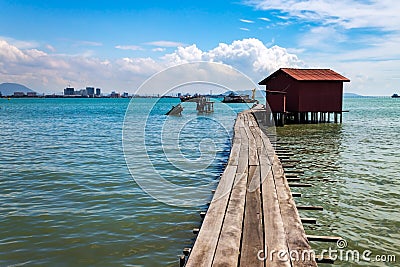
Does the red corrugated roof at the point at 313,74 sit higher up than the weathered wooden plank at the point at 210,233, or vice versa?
the red corrugated roof at the point at 313,74

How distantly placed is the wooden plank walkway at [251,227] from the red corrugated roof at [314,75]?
23.4 meters

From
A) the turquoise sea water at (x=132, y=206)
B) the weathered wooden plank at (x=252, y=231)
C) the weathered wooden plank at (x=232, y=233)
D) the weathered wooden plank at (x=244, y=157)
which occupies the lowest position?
the turquoise sea water at (x=132, y=206)

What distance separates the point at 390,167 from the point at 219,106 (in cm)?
8335

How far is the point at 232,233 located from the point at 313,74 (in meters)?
29.0

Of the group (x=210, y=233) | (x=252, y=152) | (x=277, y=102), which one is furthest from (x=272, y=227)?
(x=277, y=102)

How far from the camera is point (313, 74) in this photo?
31891 mm

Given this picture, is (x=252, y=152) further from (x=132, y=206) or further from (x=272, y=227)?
(x=272, y=227)

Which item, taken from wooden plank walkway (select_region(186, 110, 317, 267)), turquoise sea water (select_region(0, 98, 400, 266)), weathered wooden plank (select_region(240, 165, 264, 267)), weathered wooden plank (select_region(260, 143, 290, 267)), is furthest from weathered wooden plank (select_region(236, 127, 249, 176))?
weathered wooden plank (select_region(240, 165, 264, 267))

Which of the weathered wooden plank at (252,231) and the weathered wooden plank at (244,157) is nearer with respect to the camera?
the weathered wooden plank at (252,231)

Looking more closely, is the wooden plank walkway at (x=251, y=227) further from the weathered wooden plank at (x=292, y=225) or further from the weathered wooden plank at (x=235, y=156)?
the weathered wooden plank at (x=235, y=156)

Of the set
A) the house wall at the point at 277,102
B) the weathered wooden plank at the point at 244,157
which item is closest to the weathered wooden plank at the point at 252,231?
Answer: the weathered wooden plank at the point at 244,157

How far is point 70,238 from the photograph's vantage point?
7.09 meters

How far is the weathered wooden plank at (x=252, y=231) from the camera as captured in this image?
4.32m

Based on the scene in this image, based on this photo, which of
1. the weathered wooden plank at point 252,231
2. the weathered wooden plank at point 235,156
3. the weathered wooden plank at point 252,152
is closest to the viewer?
the weathered wooden plank at point 252,231
